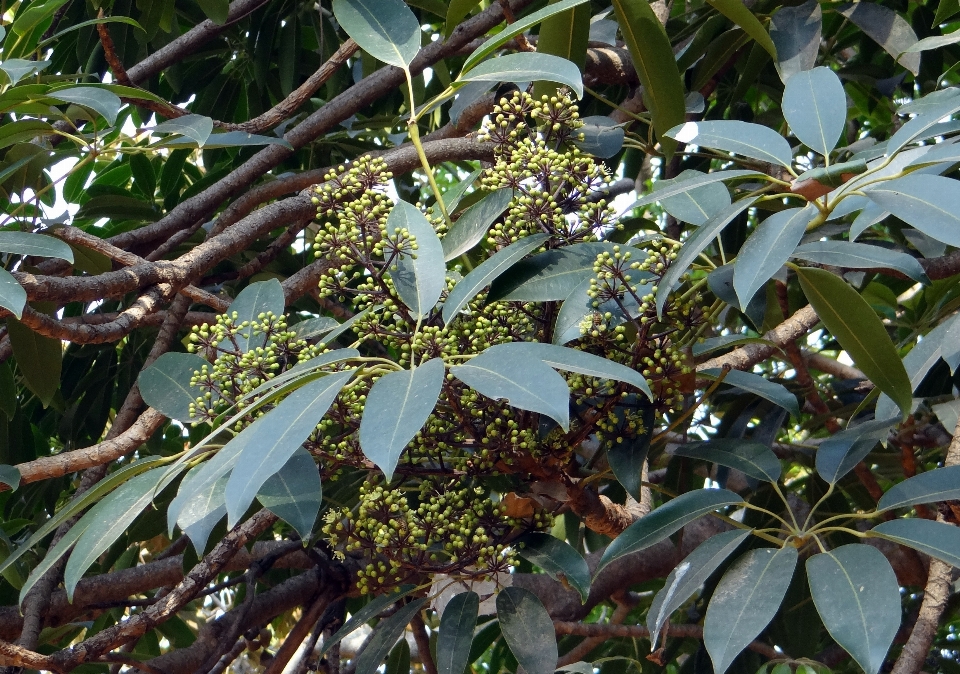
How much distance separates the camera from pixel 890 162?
2.31ft

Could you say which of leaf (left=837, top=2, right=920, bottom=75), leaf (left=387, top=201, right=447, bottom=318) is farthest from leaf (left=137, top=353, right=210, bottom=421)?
leaf (left=837, top=2, right=920, bottom=75)

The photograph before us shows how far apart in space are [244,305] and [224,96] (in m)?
1.35

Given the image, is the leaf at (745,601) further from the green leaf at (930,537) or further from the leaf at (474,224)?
the leaf at (474,224)

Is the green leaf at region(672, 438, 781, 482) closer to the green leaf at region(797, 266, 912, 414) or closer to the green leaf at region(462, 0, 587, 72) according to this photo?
the green leaf at region(797, 266, 912, 414)

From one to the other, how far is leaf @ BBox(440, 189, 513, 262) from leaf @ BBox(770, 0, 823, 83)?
0.52 meters

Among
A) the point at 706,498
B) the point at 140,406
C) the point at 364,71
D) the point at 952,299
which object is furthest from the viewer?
the point at 364,71

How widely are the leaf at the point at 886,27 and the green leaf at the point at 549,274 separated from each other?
74cm

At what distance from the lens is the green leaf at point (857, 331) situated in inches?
30.8

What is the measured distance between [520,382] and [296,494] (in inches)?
9.7

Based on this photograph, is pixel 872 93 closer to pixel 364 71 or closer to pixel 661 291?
pixel 364 71

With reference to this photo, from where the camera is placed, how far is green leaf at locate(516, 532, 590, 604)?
84 cm

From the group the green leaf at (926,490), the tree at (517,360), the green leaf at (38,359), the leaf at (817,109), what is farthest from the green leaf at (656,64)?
the green leaf at (38,359)

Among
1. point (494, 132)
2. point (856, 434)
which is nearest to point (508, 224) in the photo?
point (494, 132)

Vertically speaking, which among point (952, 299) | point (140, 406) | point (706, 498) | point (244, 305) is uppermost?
point (244, 305)
